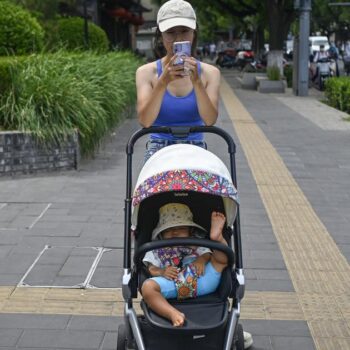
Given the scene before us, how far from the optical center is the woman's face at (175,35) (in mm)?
3510

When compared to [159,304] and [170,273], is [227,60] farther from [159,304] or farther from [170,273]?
[159,304]

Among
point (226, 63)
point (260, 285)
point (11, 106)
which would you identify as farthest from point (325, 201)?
point (226, 63)

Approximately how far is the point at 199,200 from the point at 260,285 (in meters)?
1.62

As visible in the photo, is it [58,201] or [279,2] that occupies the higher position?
[279,2]

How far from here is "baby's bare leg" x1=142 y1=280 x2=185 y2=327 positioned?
300 cm

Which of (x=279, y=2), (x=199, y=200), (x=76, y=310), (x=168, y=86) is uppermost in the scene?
(x=279, y=2)

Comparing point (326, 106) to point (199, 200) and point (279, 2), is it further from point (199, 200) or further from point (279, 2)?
point (199, 200)

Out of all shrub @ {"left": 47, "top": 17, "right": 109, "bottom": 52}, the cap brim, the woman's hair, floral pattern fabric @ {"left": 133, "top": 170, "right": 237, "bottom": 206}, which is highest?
shrub @ {"left": 47, "top": 17, "right": 109, "bottom": 52}

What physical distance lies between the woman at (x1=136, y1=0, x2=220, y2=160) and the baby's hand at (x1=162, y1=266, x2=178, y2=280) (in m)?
0.73

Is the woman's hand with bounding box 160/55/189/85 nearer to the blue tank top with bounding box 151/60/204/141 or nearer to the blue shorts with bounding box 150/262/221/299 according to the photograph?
the blue tank top with bounding box 151/60/204/141

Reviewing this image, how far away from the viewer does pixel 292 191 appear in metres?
7.57

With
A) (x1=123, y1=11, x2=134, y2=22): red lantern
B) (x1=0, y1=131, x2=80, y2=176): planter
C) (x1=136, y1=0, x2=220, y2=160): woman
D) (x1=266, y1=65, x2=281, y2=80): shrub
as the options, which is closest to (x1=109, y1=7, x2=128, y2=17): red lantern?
(x1=123, y1=11, x2=134, y2=22): red lantern

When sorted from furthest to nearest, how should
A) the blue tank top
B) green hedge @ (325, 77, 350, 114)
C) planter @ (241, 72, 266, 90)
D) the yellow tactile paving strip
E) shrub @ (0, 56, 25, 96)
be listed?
planter @ (241, 72, 266, 90)
green hedge @ (325, 77, 350, 114)
shrub @ (0, 56, 25, 96)
the yellow tactile paving strip
the blue tank top

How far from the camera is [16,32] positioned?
11.2 meters
